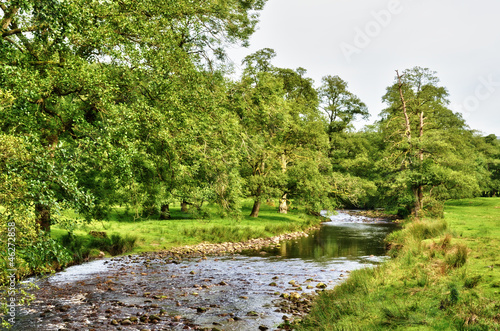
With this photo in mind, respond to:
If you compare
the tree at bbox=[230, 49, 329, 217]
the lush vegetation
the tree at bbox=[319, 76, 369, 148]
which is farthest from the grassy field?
the tree at bbox=[319, 76, 369, 148]

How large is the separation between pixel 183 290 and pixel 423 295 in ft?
26.6

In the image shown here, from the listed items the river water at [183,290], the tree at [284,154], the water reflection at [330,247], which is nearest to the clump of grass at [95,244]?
the river water at [183,290]

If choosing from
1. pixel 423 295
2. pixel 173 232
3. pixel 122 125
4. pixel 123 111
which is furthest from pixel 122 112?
pixel 173 232

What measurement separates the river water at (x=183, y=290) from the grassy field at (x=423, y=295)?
6.02 feet

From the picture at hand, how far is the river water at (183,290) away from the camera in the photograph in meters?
9.62

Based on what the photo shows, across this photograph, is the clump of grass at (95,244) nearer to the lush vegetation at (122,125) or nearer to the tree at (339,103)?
the lush vegetation at (122,125)

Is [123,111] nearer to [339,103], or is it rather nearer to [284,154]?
[284,154]

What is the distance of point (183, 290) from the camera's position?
12.9 meters

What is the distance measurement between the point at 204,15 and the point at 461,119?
56945 millimetres

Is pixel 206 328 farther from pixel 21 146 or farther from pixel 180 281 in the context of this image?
pixel 21 146

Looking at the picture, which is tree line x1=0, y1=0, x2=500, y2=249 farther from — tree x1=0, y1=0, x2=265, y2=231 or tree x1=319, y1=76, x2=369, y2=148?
tree x1=319, y1=76, x2=369, y2=148

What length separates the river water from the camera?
379 inches

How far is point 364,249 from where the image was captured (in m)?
22.5

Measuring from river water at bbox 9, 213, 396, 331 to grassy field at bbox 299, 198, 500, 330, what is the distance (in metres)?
1.84
